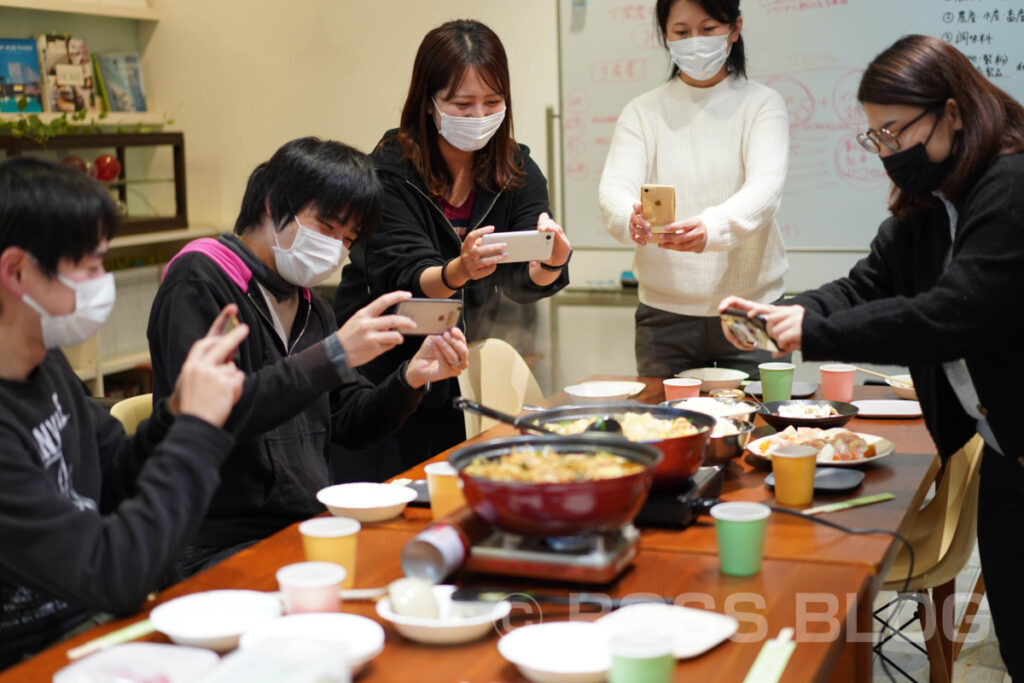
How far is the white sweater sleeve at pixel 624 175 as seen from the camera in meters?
2.97

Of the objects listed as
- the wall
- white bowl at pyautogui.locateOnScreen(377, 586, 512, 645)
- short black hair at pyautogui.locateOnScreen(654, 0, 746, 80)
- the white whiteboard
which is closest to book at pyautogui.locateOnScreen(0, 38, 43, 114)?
the wall

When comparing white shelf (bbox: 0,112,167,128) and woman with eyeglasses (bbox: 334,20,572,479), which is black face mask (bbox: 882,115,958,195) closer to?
woman with eyeglasses (bbox: 334,20,572,479)

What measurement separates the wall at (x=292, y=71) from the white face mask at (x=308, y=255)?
257 centimetres

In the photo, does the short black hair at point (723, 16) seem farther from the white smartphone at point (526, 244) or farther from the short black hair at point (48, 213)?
the short black hair at point (48, 213)

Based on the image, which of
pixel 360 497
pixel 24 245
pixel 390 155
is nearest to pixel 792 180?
pixel 390 155

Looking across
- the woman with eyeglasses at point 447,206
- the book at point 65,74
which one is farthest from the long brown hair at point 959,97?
the book at point 65,74

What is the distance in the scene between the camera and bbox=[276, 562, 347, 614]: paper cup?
4.46 ft

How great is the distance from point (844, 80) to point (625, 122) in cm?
134

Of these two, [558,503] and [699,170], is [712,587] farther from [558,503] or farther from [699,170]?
[699,170]

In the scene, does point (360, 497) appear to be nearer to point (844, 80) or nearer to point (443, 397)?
point (443, 397)

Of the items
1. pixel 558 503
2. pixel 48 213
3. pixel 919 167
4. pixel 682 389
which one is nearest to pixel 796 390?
pixel 682 389

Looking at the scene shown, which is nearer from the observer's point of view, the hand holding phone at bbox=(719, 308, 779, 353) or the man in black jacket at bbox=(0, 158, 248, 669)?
the man in black jacket at bbox=(0, 158, 248, 669)

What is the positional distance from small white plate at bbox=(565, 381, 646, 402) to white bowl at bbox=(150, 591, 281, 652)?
4.44ft

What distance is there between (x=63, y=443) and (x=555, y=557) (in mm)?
767
